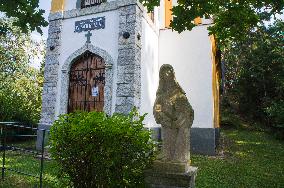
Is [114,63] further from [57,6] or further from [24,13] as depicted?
[24,13]

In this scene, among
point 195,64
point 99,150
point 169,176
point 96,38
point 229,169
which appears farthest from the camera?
point 195,64

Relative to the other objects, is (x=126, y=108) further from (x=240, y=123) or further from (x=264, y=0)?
(x=240, y=123)

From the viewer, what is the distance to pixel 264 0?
4.58m

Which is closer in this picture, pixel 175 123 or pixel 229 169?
pixel 175 123

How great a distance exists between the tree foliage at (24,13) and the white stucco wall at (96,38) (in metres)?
5.65

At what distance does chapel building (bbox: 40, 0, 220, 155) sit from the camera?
980cm

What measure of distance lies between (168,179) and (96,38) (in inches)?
280

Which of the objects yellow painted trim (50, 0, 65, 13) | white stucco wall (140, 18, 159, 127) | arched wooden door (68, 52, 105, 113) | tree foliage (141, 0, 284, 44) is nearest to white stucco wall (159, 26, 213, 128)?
white stucco wall (140, 18, 159, 127)

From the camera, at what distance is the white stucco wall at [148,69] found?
10484mm

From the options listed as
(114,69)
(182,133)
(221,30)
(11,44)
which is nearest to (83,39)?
(114,69)

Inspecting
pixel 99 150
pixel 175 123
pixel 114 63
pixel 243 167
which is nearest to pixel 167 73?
pixel 175 123

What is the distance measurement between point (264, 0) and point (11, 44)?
21.1m

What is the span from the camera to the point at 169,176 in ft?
14.9

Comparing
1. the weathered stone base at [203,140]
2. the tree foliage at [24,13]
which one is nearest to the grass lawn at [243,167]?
the weathered stone base at [203,140]
